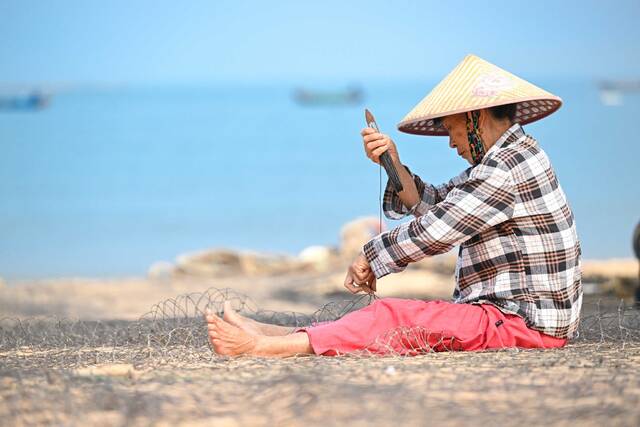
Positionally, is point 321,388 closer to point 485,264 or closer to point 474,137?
point 485,264

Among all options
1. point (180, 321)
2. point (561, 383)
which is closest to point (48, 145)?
point (180, 321)

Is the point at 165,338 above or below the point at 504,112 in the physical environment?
below

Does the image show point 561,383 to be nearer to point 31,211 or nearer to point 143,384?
point 143,384

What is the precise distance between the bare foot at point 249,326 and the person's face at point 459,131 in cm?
93

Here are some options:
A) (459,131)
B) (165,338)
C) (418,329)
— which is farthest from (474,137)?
(165,338)

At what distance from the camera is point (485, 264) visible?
12.0 ft

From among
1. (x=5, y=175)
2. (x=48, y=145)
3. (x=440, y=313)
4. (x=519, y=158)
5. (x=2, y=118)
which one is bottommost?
(x=440, y=313)

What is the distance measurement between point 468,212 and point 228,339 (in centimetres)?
95

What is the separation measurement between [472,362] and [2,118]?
53522 millimetres

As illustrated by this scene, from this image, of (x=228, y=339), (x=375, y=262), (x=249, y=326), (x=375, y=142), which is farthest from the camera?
(x=375, y=142)

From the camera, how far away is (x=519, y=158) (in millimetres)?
3572

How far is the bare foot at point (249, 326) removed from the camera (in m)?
3.57

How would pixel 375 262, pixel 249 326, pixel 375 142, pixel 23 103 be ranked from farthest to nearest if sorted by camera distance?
pixel 23 103, pixel 375 142, pixel 375 262, pixel 249 326

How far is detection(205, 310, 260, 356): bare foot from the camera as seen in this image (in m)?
3.50
